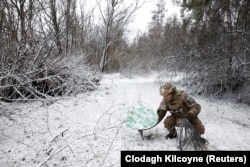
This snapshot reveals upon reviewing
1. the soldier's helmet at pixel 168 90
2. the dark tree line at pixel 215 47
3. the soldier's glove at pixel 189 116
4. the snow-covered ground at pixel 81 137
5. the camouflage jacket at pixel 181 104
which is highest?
the dark tree line at pixel 215 47

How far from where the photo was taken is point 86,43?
16.0 m

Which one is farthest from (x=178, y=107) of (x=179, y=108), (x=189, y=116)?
(x=189, y=116)

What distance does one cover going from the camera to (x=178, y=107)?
3.20 m

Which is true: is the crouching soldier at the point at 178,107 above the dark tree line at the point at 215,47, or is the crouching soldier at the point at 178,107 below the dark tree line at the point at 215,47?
below

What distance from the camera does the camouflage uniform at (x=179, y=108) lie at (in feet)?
10.2

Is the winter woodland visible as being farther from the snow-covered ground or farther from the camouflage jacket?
the camouflage jacket

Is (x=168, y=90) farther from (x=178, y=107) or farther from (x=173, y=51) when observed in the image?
(x=173, y=51)

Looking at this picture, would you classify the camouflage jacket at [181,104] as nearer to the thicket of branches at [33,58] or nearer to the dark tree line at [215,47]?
the thicket of branches at [33,58]

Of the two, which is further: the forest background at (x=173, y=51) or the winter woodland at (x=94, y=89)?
the forest background at (x=173, y=51)

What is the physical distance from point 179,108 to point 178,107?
0.03m

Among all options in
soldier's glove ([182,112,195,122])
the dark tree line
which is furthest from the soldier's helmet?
the dark tree line

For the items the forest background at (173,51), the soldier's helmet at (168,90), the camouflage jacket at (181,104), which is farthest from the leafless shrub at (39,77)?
the camouflage jacket at (181,104)

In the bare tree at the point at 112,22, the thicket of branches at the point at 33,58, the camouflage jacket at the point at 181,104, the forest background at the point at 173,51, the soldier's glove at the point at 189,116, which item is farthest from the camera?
the bare tree at the point at 112,22

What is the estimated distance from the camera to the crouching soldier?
312cm
